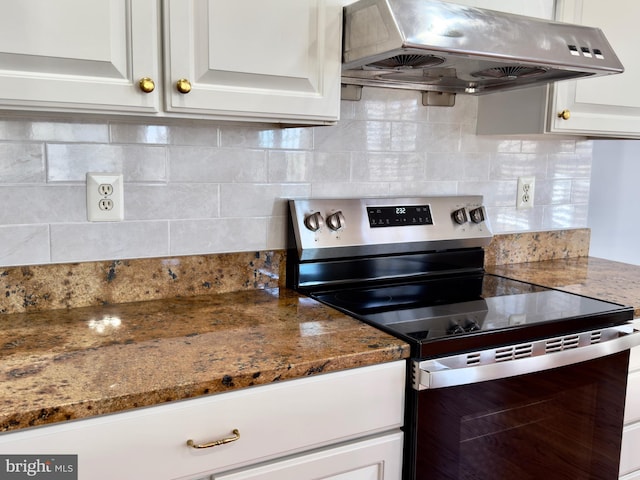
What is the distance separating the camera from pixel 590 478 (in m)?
1.50

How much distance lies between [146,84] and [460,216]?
3.65 ft

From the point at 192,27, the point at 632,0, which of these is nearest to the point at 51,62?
the point at 192,27

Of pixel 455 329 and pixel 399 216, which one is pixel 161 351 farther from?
pixel 399 216

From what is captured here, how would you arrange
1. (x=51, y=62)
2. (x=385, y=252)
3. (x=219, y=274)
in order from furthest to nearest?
(x=385, y=252) → (x=219, y=274) → (x=51, y=62)

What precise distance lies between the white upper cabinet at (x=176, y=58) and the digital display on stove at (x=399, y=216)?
1.45 feet

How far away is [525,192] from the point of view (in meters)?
2.13

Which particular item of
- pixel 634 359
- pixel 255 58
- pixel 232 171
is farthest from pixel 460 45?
pixel 634 359

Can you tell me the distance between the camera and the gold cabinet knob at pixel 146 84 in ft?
3.78

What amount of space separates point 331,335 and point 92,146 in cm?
73

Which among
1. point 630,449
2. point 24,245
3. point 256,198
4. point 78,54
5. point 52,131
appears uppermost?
point 78,54

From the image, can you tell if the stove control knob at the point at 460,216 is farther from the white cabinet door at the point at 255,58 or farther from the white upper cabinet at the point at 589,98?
the white cabinet door at the point at 255,58

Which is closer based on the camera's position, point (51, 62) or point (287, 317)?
point (51, 62)

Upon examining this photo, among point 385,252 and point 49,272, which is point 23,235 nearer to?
point 49,272

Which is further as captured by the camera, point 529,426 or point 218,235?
point 218,235
